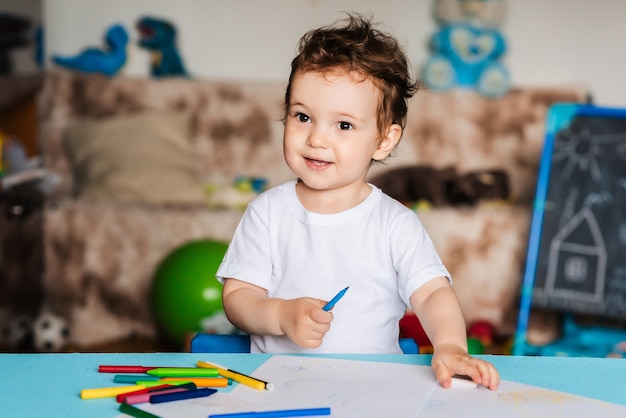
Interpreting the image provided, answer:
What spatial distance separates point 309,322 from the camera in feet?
3.17

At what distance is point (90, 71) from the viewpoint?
3.61 meters

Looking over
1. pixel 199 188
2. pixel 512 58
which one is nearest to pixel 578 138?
pixel 512 58

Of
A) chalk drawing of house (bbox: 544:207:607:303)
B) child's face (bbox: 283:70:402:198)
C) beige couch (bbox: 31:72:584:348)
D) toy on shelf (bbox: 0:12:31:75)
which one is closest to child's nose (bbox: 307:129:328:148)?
child's face (bbox: 283:70:402:198)

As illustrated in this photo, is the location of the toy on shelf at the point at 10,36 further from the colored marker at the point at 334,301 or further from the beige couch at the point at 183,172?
the colored marker at the point at 334,301

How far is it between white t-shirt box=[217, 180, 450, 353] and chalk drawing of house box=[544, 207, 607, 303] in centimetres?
191

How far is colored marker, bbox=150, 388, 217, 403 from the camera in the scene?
78 cm

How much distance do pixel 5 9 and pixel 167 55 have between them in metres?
0.82

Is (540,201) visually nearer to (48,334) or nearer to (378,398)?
(48,334)

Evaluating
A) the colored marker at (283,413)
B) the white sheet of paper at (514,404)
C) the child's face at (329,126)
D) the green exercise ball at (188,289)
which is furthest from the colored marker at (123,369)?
the green exercise ball at (188,289)

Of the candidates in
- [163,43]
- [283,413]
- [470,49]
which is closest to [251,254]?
[283,413]

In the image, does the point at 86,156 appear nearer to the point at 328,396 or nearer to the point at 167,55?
the point at 167,55

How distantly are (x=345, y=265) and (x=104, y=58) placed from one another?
268 cm

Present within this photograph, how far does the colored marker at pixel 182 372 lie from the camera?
843 millimetres

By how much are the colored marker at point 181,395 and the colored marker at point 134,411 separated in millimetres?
29
